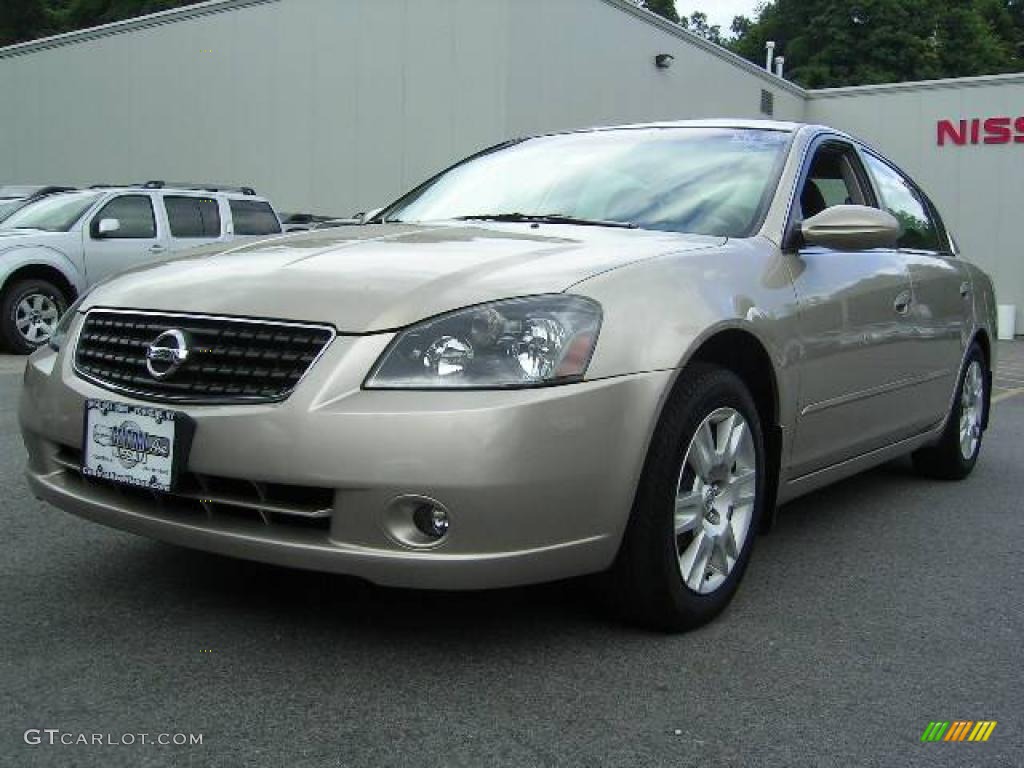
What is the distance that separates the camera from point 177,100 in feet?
73.9

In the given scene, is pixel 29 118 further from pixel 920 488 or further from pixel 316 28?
pixel 920 488

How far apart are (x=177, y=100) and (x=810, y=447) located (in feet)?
69.9

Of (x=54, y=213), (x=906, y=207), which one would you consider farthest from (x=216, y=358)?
(x=54, y=213)

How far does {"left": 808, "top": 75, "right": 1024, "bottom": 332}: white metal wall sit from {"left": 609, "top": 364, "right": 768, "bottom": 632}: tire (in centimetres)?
1731

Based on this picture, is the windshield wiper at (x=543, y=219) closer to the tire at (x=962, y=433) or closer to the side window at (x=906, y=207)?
the side window at (x=906, y=207)

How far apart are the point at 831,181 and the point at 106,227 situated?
27.6ft

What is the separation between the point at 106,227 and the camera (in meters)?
10.9

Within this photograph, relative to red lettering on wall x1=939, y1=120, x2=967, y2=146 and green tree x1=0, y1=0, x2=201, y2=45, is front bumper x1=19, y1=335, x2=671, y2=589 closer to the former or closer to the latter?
red lettering on wall x1=939, y1=120, x2=967, y2=146

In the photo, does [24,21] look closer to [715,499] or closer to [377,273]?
[377,273]

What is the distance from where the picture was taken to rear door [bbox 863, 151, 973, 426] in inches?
180

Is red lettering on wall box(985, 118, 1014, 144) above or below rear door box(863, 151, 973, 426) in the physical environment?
above

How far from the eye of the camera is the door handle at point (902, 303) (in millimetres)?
4277

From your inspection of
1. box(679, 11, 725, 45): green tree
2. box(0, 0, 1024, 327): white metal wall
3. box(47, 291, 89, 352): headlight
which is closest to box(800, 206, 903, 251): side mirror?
box(47, 291, 89, 352): headlight

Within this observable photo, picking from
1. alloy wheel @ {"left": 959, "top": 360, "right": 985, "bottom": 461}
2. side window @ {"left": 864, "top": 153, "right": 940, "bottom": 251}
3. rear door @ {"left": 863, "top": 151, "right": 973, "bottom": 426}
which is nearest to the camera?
rear door @ {"left": 863, "top": 151, "right": 973, "bottom": 426}
